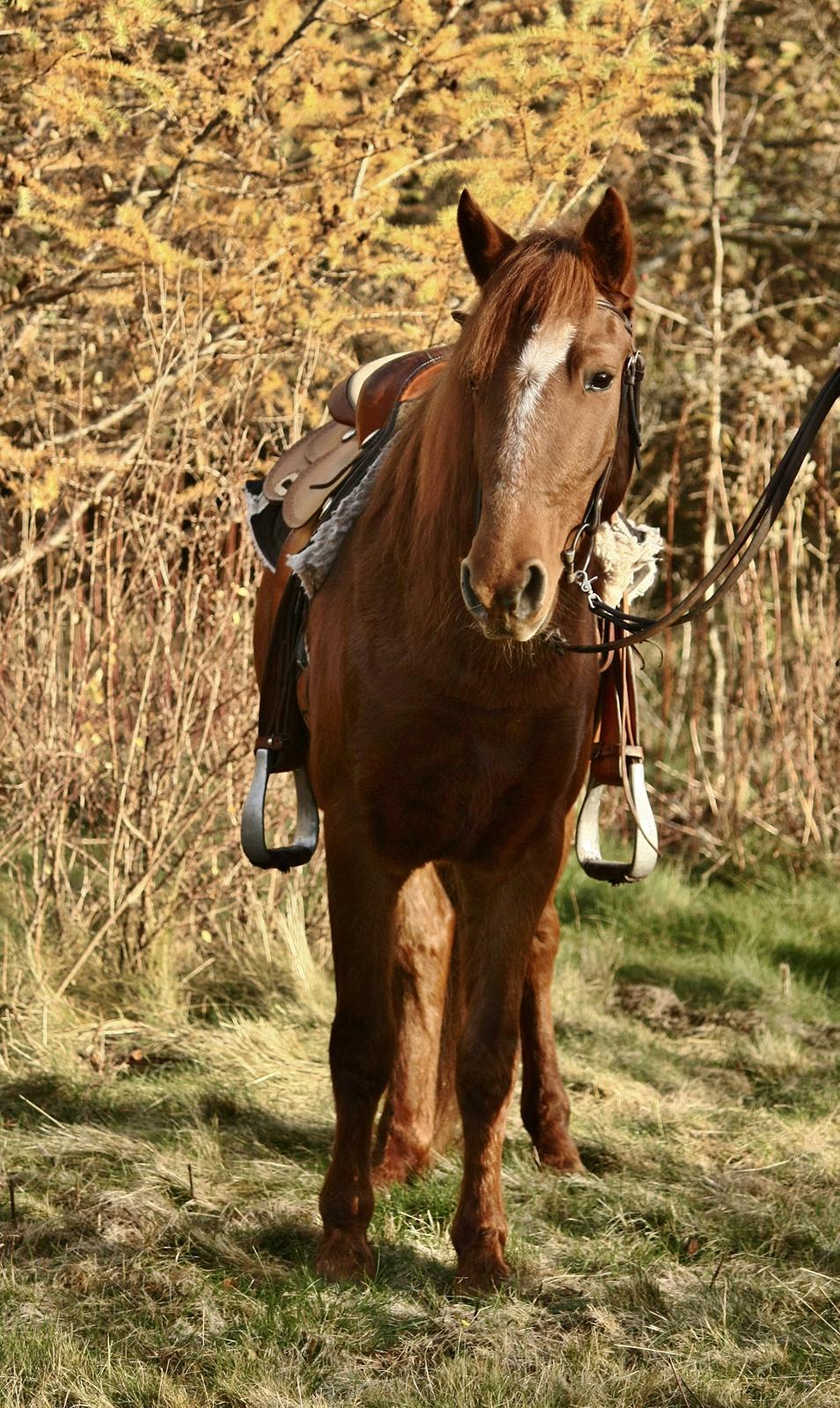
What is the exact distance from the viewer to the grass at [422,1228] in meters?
2.60

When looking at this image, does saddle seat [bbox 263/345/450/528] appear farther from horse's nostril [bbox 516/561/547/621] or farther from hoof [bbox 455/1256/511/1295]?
hoof [bbox 455/1256/511/1295]

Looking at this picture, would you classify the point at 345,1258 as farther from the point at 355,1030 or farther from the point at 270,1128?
the point at 270,1128

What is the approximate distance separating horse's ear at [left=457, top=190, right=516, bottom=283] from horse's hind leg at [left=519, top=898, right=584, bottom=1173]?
1.74 meters

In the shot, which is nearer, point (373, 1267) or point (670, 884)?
point (373, 1267)

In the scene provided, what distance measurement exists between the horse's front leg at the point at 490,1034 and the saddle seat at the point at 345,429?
3.60ft

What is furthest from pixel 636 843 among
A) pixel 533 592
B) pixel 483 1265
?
pixel 533 592

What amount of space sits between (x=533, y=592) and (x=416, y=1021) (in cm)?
172

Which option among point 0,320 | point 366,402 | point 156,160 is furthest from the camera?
point 156,160

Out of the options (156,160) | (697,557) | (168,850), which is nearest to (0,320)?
(156,160)

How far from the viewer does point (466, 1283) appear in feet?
9.89

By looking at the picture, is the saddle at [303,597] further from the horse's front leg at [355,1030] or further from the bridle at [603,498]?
the bridle at [603,498]

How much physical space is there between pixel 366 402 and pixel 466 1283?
6.49ft

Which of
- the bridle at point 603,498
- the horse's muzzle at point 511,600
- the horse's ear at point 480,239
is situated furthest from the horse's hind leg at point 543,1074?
the horse's ear at point 480,239

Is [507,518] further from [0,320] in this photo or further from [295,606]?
[0,320]
